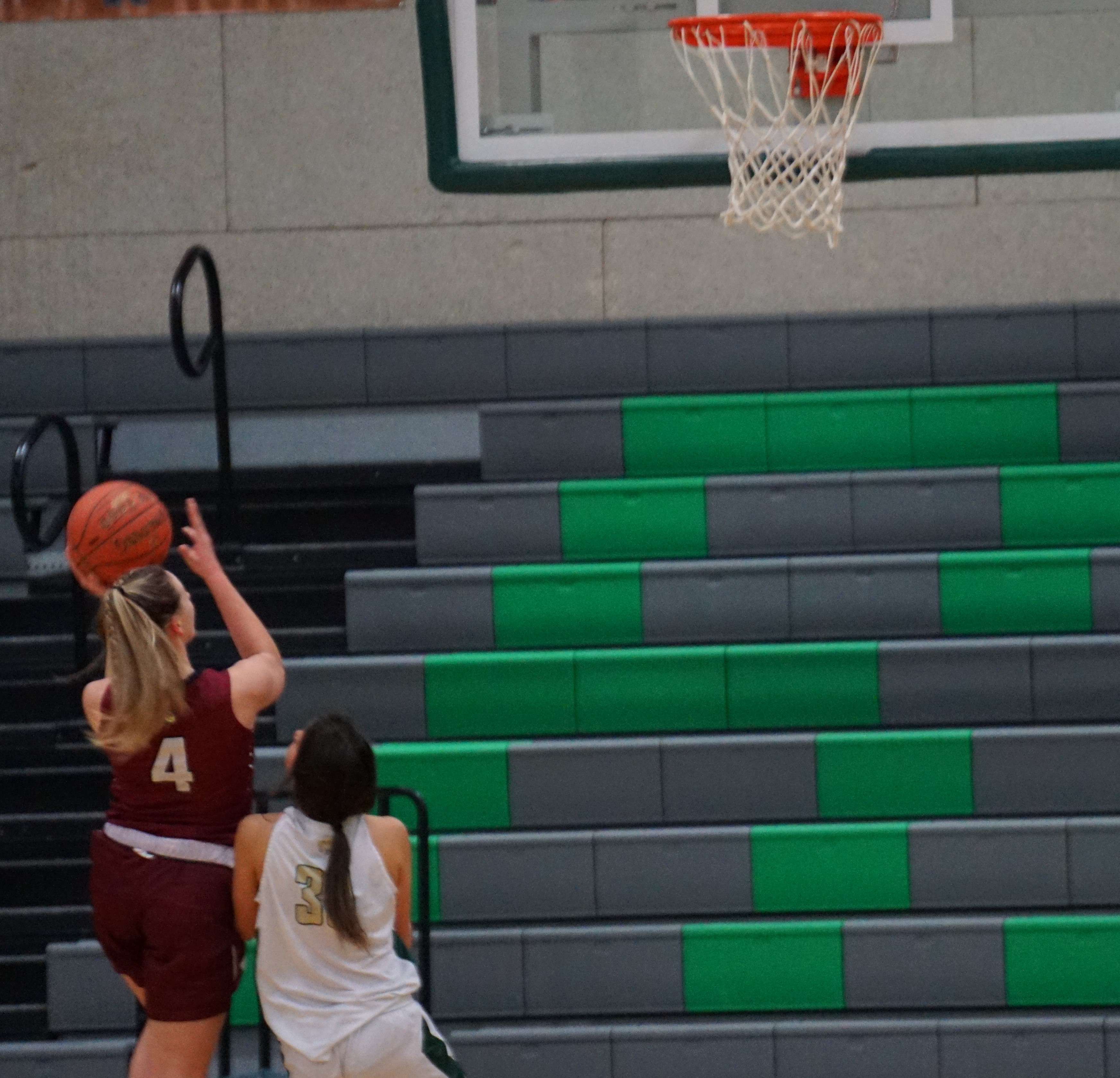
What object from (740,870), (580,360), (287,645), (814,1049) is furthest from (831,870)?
(580,360)

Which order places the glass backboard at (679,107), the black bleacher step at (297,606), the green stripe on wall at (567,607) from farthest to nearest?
the black bleacher step at (297,606), the green stripe on wall at (567,607), the glass backboard at (679,107)

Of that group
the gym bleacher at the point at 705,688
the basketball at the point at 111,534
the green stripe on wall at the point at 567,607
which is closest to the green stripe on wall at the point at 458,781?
the gym bleacher at the point at 705,688

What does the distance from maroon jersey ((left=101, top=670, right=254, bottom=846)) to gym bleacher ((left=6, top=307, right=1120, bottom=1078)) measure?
146cm

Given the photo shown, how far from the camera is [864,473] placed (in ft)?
18.2

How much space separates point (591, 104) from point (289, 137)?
274 centimetres

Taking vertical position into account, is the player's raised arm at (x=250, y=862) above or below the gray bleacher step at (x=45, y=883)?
above

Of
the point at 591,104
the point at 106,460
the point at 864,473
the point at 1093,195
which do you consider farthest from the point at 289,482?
the point at 1093,195

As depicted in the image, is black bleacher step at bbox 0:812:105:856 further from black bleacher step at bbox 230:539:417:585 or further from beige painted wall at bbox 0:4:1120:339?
beige painted wall at bbox 0:4:1120:339

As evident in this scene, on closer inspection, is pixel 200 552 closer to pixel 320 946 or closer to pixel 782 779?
pixel 320 946

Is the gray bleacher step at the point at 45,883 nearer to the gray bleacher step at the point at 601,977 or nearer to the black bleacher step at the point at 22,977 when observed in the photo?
the black bleacher step at the point at 22,977

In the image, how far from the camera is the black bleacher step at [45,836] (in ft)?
16.1

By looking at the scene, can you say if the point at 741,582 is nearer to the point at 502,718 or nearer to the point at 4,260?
the point at 502,718

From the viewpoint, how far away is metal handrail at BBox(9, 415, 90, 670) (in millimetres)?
4777

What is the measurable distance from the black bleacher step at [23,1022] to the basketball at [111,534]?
4.75 feet
